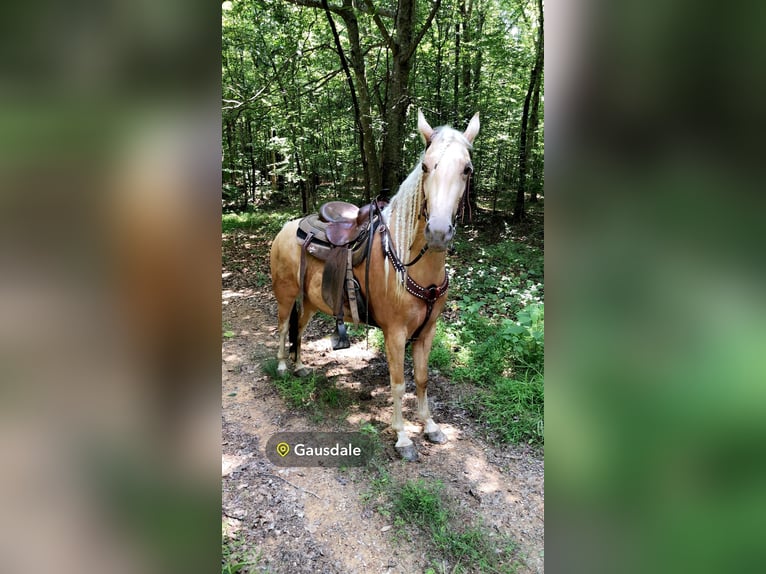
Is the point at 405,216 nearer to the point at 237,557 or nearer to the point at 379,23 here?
the point at 237,557

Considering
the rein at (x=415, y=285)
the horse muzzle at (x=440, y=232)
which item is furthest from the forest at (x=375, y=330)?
the rein at (x=415, y=285)

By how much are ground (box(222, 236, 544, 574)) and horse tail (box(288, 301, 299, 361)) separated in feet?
0.97

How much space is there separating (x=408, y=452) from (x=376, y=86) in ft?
9.29

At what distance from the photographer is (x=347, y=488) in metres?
1.66

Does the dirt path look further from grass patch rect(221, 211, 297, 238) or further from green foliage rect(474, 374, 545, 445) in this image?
grass patch rect(221, 211, 297, 238)

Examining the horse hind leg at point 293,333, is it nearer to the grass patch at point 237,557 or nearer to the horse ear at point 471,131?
the grass patch at point 237,557

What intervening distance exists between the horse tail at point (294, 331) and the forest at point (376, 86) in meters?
1.23

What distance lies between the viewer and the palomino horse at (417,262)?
1.60 metres

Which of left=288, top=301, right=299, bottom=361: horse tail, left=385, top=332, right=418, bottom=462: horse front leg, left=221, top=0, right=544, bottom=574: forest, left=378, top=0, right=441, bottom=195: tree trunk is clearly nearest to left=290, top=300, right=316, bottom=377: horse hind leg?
left=288, top=301, right=299, bottom=361: horse tail

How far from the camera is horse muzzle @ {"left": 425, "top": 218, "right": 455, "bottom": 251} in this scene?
61.6 inches
